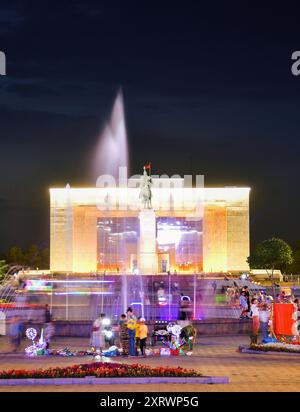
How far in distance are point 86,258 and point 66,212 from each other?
15.6 ft

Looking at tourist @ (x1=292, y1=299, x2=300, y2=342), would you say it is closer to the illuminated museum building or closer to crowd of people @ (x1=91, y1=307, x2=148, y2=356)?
crowd of people @ (x1=91, y1=307, x2=148, y2=356)

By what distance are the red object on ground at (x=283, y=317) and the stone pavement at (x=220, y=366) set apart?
1.15m

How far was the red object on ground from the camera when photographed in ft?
63.7

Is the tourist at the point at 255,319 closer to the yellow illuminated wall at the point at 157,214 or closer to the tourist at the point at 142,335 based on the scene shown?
the tourist at the point at 142,335

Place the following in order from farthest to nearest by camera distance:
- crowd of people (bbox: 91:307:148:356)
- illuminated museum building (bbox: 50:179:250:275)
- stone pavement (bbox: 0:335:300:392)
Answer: illuminated museum building (bbox: 50:179:250:275) < crowd of people (bbox: 91:307:148:356) < stone pavement (bbox: 0:335:300:392)

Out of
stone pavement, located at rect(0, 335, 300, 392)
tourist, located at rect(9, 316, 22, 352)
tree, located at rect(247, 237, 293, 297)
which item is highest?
tree, located at rect(247, 237, 293, 297)

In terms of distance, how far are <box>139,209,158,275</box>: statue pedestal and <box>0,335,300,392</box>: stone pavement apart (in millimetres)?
33533

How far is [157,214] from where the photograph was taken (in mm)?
73875

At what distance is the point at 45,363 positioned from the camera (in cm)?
1648

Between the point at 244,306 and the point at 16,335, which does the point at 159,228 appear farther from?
the point at 16,335

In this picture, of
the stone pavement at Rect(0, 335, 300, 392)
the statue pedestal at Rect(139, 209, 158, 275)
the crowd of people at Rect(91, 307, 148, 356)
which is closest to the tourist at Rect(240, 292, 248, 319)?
the stone pavement at Rect(0, 335, 300, 392)

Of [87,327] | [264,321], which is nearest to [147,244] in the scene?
[87,327]
